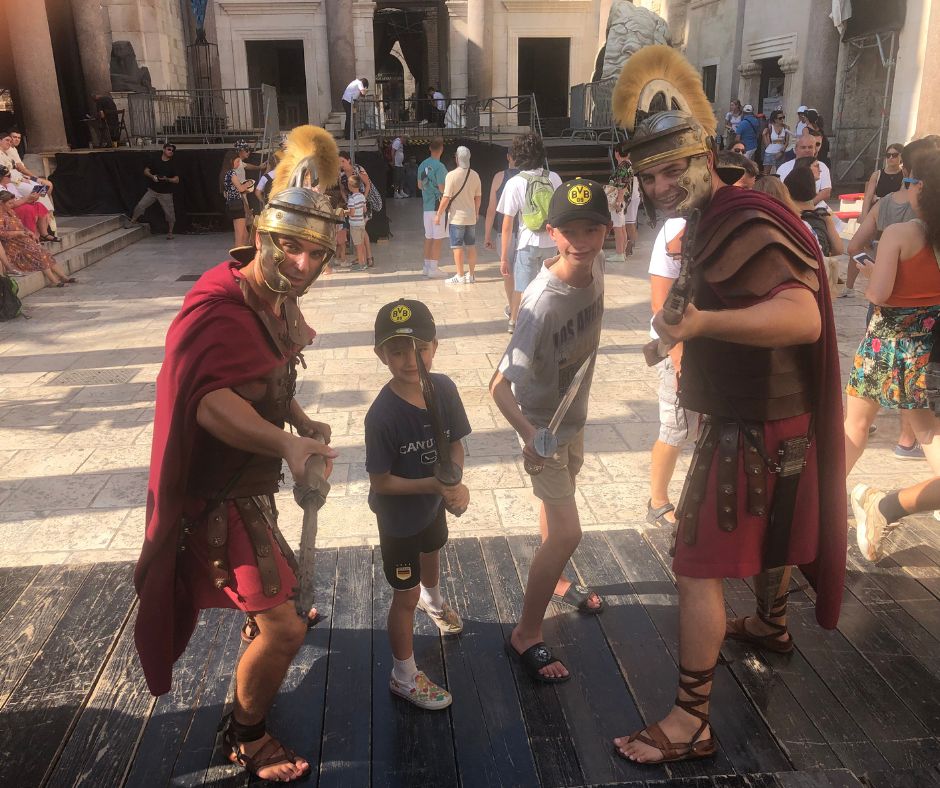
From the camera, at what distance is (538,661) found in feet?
9.68

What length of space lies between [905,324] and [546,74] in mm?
28089

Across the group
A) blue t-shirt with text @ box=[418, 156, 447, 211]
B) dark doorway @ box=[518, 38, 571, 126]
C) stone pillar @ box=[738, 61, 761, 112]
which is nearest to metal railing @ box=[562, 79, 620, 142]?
stone pillar @ box=[738, 61, 761, 112]

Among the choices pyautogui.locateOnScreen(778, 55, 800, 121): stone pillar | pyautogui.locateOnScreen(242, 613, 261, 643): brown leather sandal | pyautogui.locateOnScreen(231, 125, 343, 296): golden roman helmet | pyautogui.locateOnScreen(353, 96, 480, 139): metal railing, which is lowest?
pyautogui.locateOnScreen(242, 613, 261, 643): brown leather sandal

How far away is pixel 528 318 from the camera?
2.91 m

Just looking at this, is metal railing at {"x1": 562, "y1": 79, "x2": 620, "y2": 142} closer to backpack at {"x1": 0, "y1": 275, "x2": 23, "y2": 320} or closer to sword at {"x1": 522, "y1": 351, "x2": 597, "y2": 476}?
backpack at {"x1": 0, "y1": 275, "x2": 23, "y2": 320}

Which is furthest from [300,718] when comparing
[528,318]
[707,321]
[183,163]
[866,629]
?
[183,163]

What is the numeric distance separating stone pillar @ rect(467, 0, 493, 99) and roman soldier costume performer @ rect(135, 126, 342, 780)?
78.3 ft

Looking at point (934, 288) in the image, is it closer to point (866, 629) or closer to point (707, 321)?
point (866, 629)

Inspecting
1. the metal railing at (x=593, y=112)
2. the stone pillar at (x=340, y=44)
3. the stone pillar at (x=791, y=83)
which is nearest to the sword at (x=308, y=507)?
the metal railing at (x=593, y=112)

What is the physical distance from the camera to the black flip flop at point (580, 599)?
132 inches

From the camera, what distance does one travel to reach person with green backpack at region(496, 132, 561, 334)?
6883 millimetres

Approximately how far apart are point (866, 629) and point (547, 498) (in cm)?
145

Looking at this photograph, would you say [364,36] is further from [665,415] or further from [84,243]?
[665,415]

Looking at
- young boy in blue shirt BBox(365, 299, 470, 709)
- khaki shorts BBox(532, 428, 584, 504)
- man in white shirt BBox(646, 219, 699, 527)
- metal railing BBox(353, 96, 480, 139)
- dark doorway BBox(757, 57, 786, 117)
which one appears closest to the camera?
young boy in blue shirt BBox(365, 299, 470, 709)
